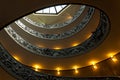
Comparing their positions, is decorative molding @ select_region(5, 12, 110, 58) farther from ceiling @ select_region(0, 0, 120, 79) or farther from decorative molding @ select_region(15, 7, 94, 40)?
decorative molding @ select_region(15, 7, 94, 40)

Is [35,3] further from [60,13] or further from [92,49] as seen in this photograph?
[60,13]

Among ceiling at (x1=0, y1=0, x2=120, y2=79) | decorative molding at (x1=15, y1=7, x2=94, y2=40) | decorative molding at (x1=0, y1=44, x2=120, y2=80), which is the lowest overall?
decorative molding at (x1=0, y1=44, x2=120, y2=80)

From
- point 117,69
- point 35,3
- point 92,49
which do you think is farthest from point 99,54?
point 35,3

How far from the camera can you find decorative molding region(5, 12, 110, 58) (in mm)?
13797

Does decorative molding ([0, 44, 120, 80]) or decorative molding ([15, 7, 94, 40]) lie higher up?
decorative molding ([15, 7, 94, 40])

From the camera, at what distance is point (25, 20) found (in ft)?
60.6

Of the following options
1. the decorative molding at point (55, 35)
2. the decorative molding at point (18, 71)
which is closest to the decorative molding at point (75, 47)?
the decorative molding at point (55, 35)

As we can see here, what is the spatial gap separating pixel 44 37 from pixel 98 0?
347 inches

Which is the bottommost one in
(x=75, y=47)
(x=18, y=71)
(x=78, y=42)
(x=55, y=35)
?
(x=18, y=71)

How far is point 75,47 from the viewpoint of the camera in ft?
54.8

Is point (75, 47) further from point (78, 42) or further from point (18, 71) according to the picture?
point (18, 71)

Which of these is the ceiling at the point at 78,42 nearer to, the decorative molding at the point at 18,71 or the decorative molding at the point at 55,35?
the decorative molding at the point at 55,35

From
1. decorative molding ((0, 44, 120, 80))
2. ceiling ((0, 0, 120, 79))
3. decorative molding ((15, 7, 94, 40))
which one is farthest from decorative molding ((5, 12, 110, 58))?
decorative molding ((0, 44, 120, 80))

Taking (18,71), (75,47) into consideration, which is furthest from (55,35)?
(18,71)
